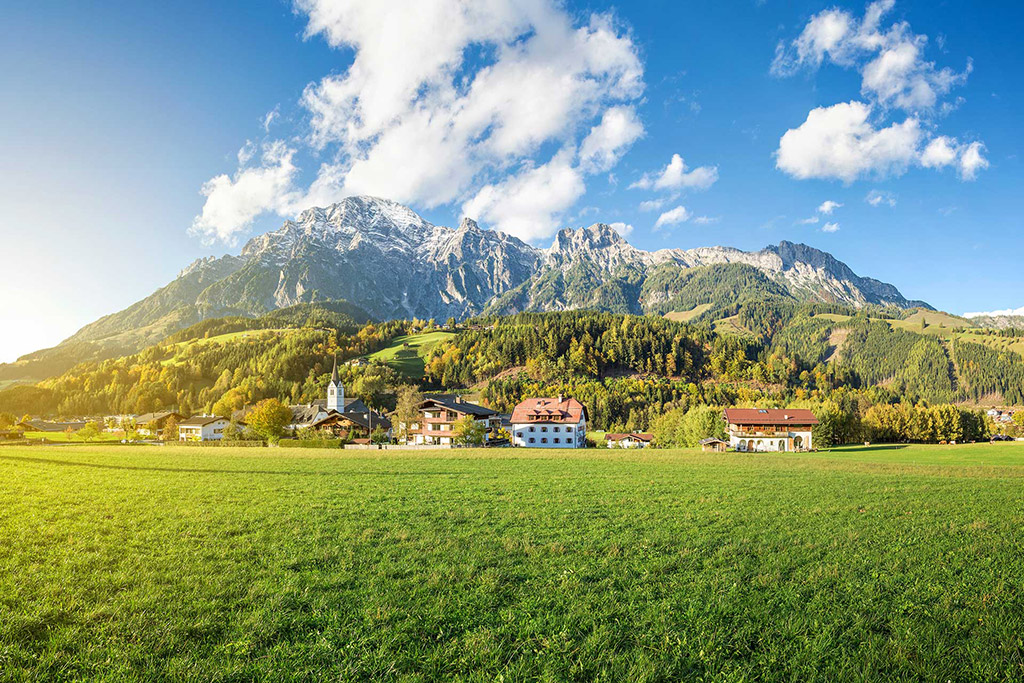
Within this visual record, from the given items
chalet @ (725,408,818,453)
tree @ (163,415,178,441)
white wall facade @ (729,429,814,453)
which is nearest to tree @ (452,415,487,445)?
white wall facade @ (729,429,814,453)

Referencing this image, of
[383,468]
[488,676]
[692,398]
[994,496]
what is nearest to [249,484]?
[383,468]

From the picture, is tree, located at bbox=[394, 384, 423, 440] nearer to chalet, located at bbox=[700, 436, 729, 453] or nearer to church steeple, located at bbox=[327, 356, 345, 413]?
church steeple, located at bbox=[327, 356, 345, 413]

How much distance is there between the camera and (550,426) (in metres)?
102

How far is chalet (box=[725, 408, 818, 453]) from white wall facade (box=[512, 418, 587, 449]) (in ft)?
102

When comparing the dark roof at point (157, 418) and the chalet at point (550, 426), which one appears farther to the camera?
the dark roof at point (157, 418)

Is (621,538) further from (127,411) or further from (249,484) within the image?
(127,411)

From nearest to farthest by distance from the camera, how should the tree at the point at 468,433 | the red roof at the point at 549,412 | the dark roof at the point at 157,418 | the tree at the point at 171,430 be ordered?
the tree at the point at 468,433, the red roof at the point at 549,412, the tree at the point at 171,430, the dark roof at the point at 157,418

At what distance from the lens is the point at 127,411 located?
177 metres

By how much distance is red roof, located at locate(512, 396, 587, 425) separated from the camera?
10124 centimetres

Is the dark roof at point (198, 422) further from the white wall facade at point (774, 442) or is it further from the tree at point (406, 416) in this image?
the white wall facade at point (774, 442)

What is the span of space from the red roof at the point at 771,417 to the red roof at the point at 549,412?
103ft

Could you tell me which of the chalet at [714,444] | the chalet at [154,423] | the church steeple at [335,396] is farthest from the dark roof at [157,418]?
the chalet at [714,444]

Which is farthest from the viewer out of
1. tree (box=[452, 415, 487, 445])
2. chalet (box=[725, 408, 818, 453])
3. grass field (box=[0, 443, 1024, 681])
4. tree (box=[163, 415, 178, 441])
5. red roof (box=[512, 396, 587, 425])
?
tree (box=[163, 415, 178, 441])

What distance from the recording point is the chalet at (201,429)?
117 metres
